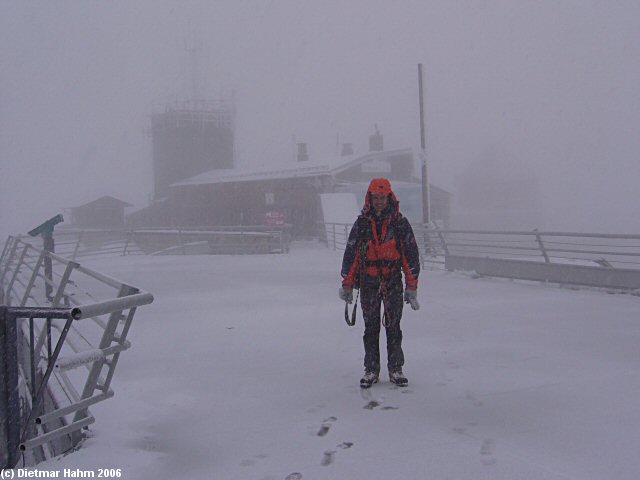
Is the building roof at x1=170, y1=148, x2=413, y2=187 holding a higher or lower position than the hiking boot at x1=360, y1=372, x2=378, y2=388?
higher

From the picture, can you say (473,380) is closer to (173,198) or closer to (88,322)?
(88,322)

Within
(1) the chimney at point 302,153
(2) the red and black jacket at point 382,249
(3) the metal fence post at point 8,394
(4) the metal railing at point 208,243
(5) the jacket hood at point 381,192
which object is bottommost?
(4) the metal railing at point 208,243

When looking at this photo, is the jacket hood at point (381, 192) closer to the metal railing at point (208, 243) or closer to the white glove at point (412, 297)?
the white glove at point (412, 297)

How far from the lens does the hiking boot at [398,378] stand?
554 centimetres

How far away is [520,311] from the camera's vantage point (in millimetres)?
9539

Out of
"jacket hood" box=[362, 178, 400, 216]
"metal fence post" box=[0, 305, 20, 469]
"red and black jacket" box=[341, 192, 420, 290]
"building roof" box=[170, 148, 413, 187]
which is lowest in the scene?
"metal fence post" box=[0, 305, 20, 469]

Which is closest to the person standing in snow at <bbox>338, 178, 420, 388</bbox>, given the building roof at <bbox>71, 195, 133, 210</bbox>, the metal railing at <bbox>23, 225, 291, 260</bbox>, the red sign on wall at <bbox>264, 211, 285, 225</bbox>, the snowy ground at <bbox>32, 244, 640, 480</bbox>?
the snowy ground at <bbox>32, 244, 640, 480</bbox>

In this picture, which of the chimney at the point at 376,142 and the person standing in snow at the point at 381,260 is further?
the chimney at the point at 376,142

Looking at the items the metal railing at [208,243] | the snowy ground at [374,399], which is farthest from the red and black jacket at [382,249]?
the metal railing at [208,243]

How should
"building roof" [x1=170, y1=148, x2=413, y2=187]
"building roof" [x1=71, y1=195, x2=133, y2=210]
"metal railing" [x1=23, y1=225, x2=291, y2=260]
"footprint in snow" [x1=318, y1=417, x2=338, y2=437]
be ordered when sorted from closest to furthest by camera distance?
"footprint in snow" [x1=318, y1=417, x2=338, y2=437]
"metal railing" [x1=23, y1=225, x2=291, y2=260]
"building roof" [x1=170, y1=148, x2=413, y2=187]
"building roof" [x1=71, y1=195, x2=133, y2=210]

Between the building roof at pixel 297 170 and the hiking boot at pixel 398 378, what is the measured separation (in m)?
29.5

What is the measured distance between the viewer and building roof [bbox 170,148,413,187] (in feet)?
117

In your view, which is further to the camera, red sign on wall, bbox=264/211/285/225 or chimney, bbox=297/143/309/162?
chimney, bbox=297/143/309/162

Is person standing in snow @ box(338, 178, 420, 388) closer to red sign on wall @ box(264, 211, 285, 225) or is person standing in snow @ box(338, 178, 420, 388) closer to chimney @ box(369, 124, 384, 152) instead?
red sign on wall @ box(264, 211, 285, 225)
